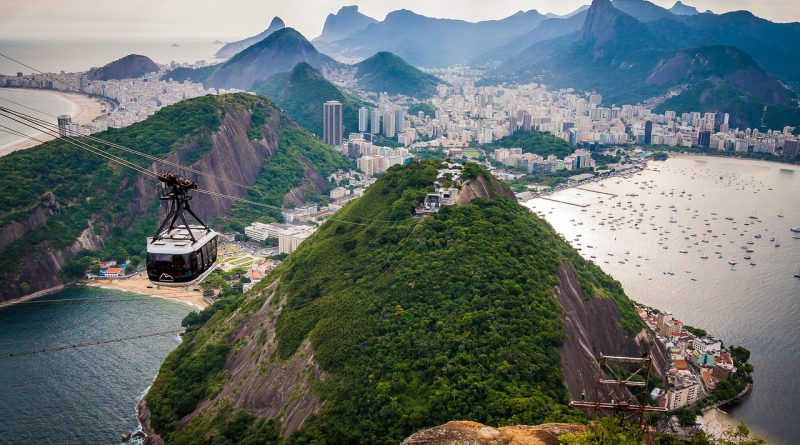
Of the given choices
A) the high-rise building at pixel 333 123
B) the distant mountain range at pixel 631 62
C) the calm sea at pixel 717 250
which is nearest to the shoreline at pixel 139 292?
the calm sea at pixel 717 250

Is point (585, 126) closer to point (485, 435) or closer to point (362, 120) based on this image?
point (362, 120)

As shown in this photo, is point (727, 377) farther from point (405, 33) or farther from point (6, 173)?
point (405, 33)

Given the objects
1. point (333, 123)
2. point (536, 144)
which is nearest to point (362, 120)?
point (333, 123)

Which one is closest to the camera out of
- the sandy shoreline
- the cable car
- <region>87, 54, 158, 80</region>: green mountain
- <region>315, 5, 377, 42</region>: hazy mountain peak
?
the cable car

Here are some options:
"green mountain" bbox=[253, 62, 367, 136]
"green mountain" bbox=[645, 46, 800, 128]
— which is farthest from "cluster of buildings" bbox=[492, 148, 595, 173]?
"green mountain" bbox=[645, 46, 800, 128]

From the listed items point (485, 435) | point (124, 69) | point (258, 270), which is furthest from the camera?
point (124, 69)

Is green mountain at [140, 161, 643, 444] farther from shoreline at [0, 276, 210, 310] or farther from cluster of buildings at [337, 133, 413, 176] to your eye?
cluster of buildings at [337, 133, 413, 176]

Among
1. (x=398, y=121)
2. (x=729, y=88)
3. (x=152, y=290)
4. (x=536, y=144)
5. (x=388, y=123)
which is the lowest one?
(x=152, y=290)

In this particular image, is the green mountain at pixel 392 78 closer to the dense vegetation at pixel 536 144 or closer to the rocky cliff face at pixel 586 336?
the dense vegetation at pixel 536 144
